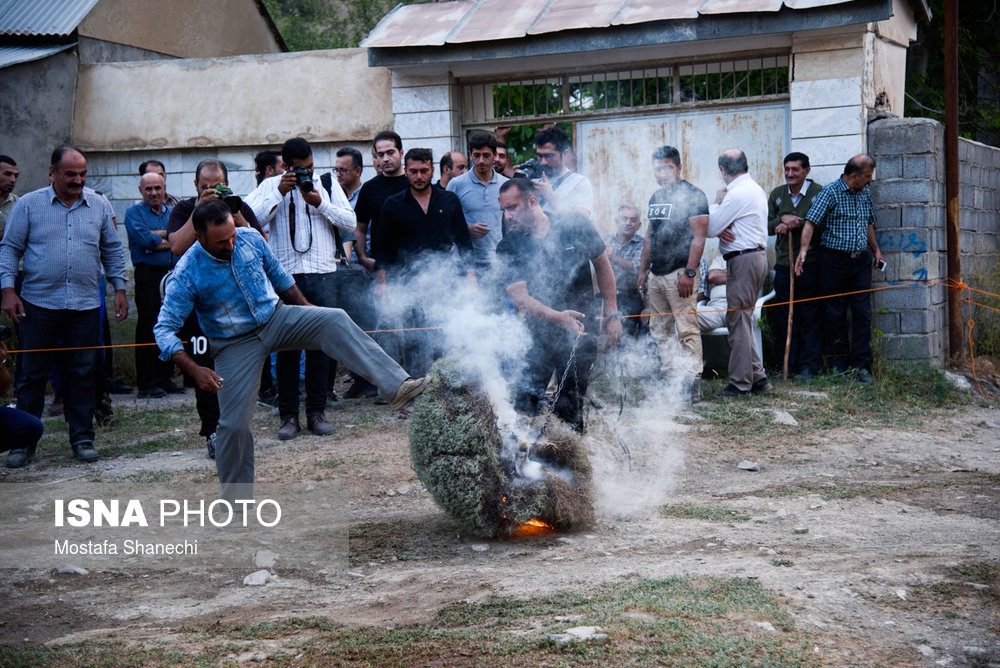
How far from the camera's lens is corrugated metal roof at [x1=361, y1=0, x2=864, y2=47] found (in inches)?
396

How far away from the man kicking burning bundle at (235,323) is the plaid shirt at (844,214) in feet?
19.1

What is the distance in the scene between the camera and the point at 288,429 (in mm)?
Result: 7898

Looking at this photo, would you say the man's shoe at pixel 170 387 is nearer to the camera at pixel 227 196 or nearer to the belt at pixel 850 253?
the camera at pixel 227 196

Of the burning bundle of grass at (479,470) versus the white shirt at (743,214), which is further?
the white shirt at (743,214)

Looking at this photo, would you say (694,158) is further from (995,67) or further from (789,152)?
(995,67)

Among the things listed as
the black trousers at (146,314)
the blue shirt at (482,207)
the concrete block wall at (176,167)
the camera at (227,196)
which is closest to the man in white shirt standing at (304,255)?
the blue shirt at (482,207)

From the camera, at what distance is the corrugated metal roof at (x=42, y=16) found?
12750 mm

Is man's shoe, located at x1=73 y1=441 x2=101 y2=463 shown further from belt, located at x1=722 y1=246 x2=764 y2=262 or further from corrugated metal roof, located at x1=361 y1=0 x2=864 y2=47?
belt, located at x1=722 y1=246 x2=764 y2=262

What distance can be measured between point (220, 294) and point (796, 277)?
21.3 ft

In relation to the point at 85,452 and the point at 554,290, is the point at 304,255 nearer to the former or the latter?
the point at 85,452

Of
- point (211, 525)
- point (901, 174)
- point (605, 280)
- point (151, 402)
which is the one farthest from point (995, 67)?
point (211, 525)

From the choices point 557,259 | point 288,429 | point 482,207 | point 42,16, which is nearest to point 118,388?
point 288,429

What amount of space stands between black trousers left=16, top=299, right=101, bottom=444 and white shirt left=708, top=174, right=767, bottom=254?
5.57 m

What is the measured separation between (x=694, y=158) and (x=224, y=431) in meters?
6.95
